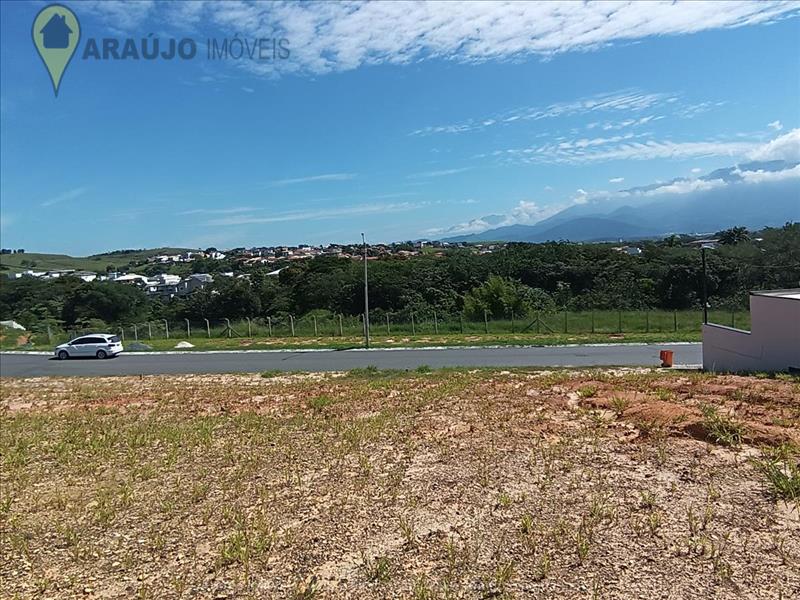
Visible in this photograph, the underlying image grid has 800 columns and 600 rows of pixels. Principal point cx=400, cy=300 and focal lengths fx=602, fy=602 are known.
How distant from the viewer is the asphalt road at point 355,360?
2262 cm

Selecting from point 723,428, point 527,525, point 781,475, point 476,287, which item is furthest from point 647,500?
point 476,287

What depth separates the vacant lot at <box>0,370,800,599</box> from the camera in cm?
497

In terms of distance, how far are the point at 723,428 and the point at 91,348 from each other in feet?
102

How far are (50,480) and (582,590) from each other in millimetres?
7264

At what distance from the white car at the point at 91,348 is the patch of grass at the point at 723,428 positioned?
3020 centimetres

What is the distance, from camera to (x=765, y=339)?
15.9 m

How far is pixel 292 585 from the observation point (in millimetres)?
4957

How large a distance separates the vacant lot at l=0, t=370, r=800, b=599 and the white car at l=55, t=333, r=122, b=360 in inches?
817

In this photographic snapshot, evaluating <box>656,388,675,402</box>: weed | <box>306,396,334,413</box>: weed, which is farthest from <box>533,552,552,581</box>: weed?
<box>306,396,334,413</box>: weed

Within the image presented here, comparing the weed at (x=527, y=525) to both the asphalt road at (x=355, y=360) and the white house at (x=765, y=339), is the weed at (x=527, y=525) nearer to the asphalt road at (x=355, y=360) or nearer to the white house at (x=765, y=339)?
the white house at (x=765, y=339)

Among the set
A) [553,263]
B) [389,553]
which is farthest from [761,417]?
[553,263]

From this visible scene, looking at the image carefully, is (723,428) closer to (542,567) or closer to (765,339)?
(542,567)

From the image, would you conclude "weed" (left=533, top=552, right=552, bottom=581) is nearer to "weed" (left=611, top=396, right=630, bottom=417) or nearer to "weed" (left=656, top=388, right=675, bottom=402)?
"weed" (left=611, top=396, right=630, bottom=417)

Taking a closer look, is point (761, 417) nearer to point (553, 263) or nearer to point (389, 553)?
point (389, 553)
